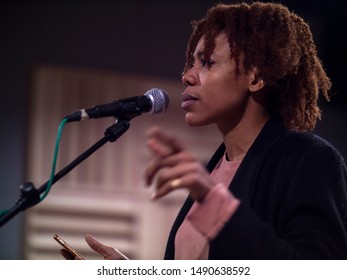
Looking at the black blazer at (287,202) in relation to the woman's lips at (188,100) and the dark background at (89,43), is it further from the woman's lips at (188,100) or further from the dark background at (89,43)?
the dark background at (89,43)

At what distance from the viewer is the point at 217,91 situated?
1.55 metres

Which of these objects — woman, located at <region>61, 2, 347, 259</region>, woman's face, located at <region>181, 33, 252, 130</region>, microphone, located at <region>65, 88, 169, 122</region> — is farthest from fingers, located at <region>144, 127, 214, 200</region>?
woman's face, located at <region>181, 33, 252, 130</region>

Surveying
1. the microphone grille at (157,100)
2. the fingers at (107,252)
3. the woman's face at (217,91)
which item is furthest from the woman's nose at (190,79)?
the fingers at (107,252)

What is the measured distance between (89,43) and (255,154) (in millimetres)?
1954

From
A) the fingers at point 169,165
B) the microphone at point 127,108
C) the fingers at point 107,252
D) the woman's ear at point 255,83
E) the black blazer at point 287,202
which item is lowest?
the fingers at point 107,252

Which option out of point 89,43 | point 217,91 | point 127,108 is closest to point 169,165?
point 127,108

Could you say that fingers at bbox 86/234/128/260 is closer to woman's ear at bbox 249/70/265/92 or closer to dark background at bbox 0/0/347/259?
woman's ear at bbox 249/70/265/92

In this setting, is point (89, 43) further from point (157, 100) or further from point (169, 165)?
point (169, 165)

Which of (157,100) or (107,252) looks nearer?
(157,100)

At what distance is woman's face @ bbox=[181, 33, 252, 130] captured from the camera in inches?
61.1

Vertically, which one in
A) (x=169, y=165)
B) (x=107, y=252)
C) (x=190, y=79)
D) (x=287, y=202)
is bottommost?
(x=107, y=252)

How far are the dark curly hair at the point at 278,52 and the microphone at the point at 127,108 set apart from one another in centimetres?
22

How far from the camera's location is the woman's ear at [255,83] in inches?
61.7
